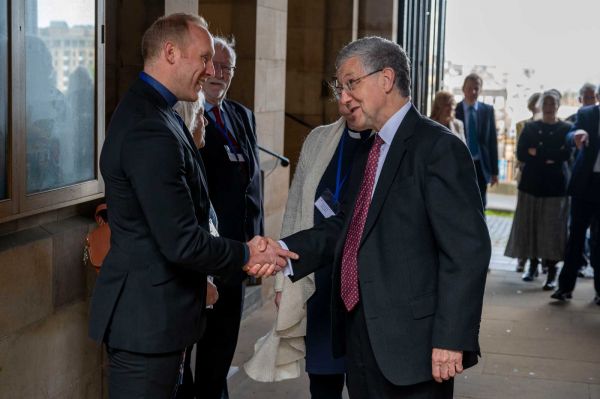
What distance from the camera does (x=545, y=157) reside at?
30.2 ft

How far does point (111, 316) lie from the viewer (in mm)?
3250

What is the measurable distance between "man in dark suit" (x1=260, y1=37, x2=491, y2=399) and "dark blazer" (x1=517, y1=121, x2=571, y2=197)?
238 inches

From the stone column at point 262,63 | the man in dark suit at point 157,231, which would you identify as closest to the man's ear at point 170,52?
the man in dark suit at point 157,231

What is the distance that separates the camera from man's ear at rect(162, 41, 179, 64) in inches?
132

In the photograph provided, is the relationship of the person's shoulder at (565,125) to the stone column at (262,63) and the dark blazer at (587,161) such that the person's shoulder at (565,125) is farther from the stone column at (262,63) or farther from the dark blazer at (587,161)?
the stone column at (262,63)

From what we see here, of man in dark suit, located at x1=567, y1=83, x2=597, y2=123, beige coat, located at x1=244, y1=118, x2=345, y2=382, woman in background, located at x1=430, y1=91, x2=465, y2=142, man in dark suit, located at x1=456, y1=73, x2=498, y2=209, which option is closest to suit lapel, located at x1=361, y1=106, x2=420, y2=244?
beige coat, located at x1=244, y1=118, x2=345, y2=382

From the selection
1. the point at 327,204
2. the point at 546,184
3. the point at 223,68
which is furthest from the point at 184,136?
the point at 546,184

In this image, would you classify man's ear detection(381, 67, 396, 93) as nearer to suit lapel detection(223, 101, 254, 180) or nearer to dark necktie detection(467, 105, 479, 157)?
suit lapel detection(223, 101, 254, 180)

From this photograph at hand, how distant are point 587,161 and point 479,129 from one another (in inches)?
59.3

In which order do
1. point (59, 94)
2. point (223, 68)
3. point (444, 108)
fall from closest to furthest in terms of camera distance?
point (59, 94) → point (223, 68) → point (444, 108)

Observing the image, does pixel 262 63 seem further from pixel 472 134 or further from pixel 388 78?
pixel 388 78

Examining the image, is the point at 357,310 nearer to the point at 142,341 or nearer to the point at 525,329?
the point at 142,341

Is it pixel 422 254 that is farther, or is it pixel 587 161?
pixel 587 161

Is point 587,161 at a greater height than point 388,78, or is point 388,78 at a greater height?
point 388,78
